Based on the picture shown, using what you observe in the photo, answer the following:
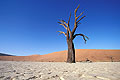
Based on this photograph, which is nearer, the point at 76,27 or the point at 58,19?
the point at 76,27

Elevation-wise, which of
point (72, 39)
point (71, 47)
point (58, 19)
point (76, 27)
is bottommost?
point (71, 47)

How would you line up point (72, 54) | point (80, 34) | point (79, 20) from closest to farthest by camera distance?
point (72, 54), point (79, 20), point (80, 34)

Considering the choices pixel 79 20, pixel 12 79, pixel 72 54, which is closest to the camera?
pixel 12 79

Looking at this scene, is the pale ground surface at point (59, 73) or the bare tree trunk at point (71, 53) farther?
the bare tree trunk at point (71, 53)

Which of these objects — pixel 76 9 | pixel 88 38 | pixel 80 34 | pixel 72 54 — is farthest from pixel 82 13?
pixel 72 54

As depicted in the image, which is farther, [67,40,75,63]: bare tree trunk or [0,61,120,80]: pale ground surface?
[67,40,75,63]: bare tree trunk

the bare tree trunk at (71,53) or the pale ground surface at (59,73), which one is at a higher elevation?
the bare tree trunk at (71,53)

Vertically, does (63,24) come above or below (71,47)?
above

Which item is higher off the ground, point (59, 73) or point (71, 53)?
point (71, 53)

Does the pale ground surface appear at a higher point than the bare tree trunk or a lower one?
lower

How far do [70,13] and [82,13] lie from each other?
141cm

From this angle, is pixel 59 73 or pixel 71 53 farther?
pixel 71 53

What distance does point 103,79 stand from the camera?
1487 millimetres

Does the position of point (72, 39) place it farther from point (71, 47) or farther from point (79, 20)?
point (79, 20)
